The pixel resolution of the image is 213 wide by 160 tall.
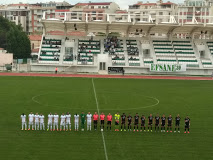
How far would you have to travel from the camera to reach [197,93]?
1359 inches

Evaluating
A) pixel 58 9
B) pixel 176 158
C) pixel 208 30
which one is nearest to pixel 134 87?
pixel 176 158

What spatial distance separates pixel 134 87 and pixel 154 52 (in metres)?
20.2

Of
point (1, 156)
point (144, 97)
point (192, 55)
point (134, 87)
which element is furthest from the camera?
point (192, 55)

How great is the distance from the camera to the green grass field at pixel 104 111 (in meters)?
16.2

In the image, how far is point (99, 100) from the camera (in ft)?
95.9

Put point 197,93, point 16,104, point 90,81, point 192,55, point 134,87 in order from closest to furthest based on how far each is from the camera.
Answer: point 16,104, point 197,93, point 134,87, point 90,81, point 192,55

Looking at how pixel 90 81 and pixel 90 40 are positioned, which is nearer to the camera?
pixel 90 81

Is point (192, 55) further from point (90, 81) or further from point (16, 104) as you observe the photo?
point (16, 104)

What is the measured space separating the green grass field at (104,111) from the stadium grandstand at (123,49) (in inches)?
431

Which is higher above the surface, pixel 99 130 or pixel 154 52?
pixel 154 52

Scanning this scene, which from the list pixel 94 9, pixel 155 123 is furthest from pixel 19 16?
pixel 155 123

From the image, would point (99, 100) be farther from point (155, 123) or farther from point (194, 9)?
point (194, 9)

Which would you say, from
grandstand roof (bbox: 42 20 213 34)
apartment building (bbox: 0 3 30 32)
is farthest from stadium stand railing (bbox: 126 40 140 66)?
apartment building (bbox: 0 3 30 32)

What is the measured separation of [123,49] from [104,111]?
32867mm
